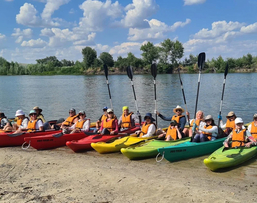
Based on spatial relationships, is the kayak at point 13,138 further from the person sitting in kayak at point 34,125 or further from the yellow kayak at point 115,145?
the yellow kayak at point 115,145

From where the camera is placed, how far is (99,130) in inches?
378

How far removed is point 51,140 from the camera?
29.6 feet

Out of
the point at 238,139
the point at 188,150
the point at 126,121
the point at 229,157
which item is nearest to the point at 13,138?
the point at 126,121

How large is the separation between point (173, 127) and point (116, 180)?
125 inches

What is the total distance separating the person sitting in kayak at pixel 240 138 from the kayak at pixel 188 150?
653mm

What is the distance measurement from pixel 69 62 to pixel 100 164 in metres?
105

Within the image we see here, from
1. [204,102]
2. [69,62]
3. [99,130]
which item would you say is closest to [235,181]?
[99,130]

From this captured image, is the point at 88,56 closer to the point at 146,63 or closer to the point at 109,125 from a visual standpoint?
the point at 146,63

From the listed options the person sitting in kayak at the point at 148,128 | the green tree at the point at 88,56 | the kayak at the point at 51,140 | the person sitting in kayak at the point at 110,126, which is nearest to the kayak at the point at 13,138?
the kayak at the point at 51,140

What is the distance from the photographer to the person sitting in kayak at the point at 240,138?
7145mm

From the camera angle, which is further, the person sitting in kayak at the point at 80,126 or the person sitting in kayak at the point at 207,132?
the person sitting in kayak at the point at 80,126

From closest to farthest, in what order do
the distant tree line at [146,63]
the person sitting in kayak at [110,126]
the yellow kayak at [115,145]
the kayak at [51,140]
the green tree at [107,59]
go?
1. the yellow kayak at [115,145]
2. the kayak at [51,140]
3. the person sitting in kayak at [110,126]
4. the distant tree line at [146,63]
5. the green tree at [107,59]

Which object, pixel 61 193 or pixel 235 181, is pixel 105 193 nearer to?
pixel 61 193

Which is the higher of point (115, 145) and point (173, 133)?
point (173, 133)
